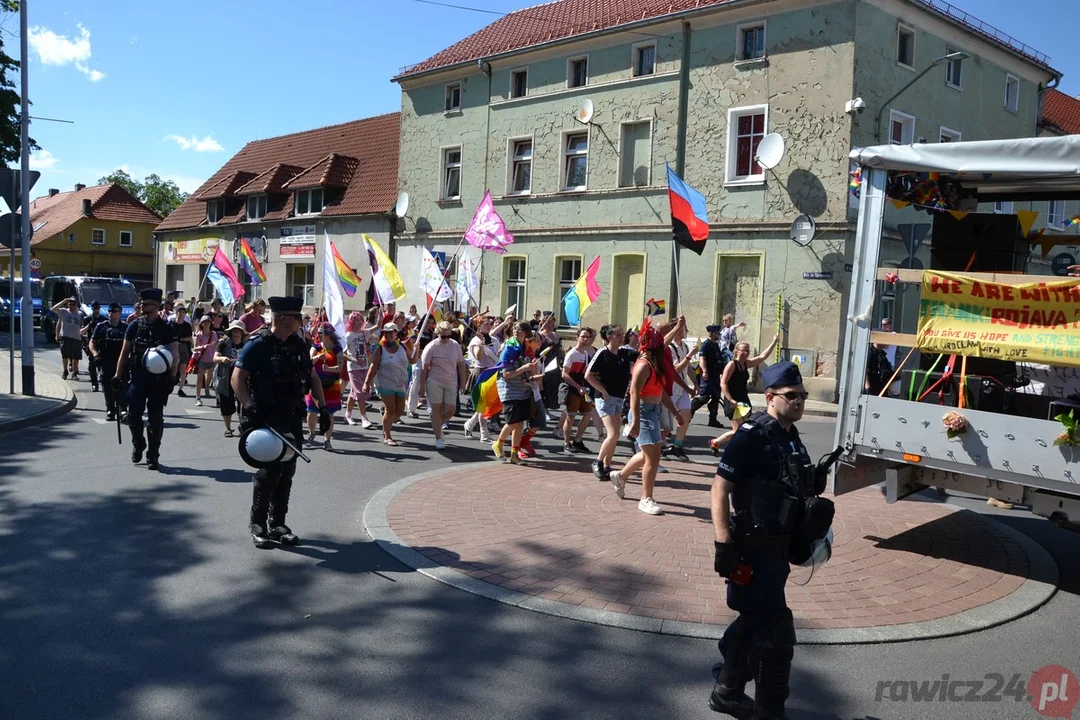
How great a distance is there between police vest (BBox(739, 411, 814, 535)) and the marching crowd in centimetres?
343

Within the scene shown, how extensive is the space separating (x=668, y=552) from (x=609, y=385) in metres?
2.87

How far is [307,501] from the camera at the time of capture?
312 inches

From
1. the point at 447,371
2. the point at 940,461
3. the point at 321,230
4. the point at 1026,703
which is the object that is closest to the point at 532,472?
the point at 447,371

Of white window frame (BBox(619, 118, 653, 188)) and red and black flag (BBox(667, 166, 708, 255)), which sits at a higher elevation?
white window frame (BBox(619, 118, 653, 188))

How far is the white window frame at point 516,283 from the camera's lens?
2600cm

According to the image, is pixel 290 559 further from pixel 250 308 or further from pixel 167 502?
pixel 250 308

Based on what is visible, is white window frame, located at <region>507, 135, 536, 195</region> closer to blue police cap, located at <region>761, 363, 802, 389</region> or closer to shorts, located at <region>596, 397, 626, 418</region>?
shorts, located at <region>596, 397, 626, 418</region>

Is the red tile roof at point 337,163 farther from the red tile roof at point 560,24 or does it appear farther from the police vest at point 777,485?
the police vest at point 777,485

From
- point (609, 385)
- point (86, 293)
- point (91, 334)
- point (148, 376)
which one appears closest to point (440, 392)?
point (609, 385)

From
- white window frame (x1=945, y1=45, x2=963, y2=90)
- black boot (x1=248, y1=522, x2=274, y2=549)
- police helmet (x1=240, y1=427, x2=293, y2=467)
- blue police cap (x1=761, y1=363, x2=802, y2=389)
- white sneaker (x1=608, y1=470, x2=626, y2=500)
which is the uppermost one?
white window frame (x1=945, y1=45, x2=963, y2=90)

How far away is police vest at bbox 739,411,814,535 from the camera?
382 centimetres

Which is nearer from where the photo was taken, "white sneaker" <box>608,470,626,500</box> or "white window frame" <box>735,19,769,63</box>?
"white sneaker" <box>608,470,626,500</box>

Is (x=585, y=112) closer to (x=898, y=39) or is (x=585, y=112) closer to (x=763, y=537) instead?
(x=898, y=39)

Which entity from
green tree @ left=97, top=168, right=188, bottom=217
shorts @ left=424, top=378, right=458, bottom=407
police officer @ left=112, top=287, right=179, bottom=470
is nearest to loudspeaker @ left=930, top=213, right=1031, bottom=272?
shorts @ left=424, top=378, right=458, bottom=407
